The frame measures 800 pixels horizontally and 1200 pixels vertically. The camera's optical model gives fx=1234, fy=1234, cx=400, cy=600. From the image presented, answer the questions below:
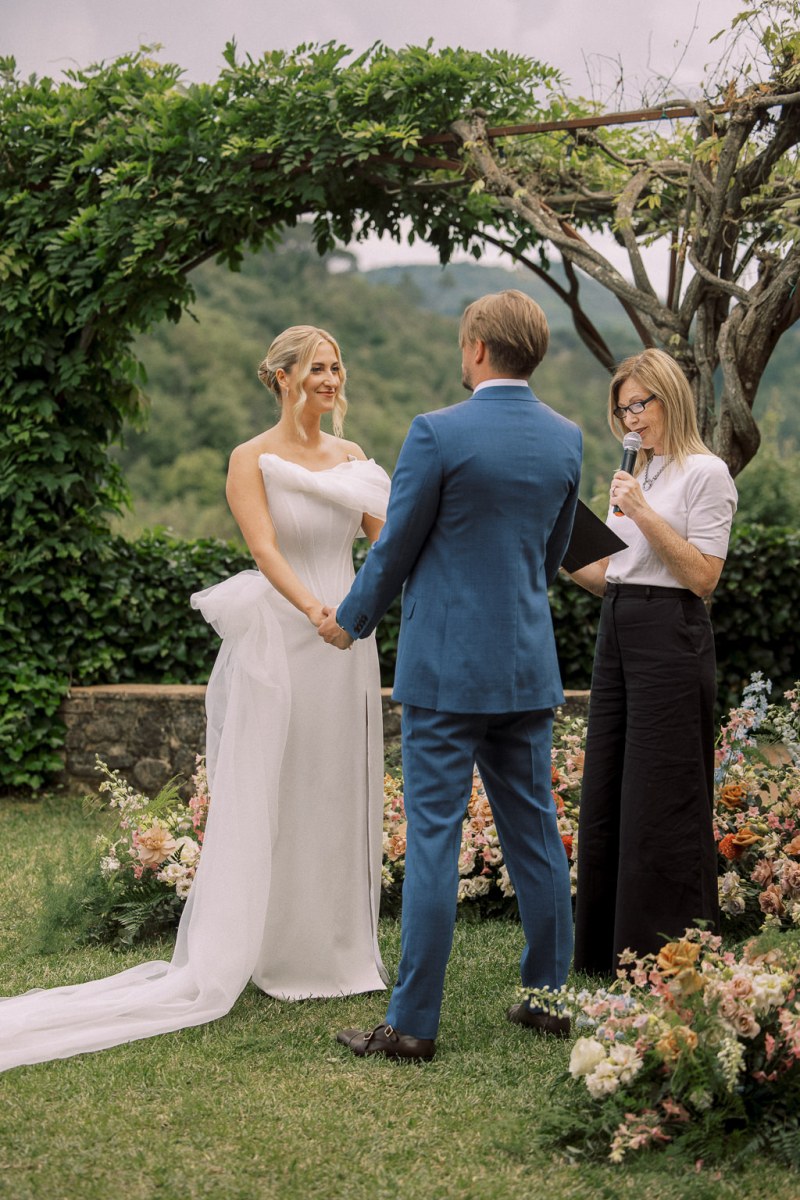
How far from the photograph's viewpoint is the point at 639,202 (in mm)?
6016

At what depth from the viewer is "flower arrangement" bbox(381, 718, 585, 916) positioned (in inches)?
184

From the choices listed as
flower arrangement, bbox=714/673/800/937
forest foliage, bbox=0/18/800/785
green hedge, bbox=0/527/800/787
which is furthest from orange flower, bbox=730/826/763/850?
green hedge, bbox=0/527/800/787

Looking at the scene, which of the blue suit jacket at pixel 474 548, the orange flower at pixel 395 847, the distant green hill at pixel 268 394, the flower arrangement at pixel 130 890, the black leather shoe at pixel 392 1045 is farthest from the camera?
the distant green hill at pixel 268 394

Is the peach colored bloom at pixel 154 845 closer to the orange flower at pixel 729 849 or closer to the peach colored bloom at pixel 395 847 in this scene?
the peach colored bloom at pixel 395 847

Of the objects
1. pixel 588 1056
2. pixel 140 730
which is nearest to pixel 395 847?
pixel 588 1056

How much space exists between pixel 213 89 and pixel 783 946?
16.7 feet

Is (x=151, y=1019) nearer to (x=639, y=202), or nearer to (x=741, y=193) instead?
(x=741, y=193)

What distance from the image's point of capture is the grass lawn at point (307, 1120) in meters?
2.53

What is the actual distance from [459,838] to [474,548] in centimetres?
74

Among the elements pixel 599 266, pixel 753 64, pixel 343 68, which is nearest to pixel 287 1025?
pixel 599 266

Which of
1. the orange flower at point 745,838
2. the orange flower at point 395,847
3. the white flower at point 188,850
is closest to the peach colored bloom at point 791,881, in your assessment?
the orange flower at point 745,838

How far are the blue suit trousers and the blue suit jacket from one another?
4.2 inches

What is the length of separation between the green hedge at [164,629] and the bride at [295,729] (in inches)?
128

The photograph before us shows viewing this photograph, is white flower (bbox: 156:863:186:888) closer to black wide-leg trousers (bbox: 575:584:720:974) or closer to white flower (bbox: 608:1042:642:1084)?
black wide-leg trousers (bbox: 575:584:720:974)
